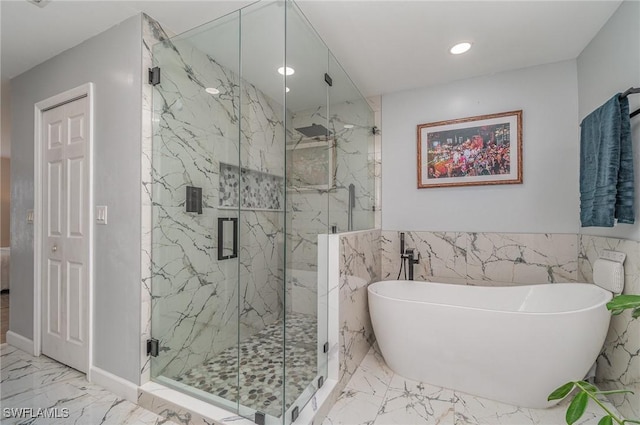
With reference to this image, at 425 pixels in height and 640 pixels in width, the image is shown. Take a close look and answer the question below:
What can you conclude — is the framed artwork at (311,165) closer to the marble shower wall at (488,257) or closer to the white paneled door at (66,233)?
the marble shower wall at (488,257)

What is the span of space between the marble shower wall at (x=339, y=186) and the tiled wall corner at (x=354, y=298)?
17cm

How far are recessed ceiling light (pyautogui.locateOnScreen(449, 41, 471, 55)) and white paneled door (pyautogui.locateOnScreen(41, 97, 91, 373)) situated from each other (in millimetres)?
2759

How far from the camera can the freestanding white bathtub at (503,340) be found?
171 cm

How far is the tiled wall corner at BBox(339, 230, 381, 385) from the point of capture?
2098mm

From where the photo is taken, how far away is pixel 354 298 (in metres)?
2.31

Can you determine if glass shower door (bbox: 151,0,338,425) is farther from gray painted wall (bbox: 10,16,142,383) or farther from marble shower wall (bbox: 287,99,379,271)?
gray painted wall (bbox: 10,16,142,383)

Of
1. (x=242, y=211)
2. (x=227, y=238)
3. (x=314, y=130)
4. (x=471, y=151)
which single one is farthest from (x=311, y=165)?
(x=471, y=151)

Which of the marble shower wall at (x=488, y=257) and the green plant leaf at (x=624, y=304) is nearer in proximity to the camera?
the green plant leaf at (x=624, y=304)

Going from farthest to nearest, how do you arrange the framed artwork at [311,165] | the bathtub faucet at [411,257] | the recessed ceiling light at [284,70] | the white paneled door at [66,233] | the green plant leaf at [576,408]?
1. the bathtub faucet at [411,257]
2. the white paneled door at [66,233]
3. the framed artwork at [311,165]
4. the recessed ceiling light at [284,70]
5. the green plant leaf at [576,408]

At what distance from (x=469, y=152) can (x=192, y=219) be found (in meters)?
2.46

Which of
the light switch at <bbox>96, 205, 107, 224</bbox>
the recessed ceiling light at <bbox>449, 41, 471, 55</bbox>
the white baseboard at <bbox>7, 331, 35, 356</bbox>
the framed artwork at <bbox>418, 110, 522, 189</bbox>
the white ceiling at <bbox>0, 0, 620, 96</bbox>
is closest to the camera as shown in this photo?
the white ceiling at <bbox>0, 0, 620, 96</bbox>

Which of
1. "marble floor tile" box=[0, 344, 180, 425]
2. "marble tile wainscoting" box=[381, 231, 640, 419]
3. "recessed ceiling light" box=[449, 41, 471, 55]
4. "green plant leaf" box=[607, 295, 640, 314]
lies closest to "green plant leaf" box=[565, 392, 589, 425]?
"green plant leaf" box=[607, 295, 640, 314]

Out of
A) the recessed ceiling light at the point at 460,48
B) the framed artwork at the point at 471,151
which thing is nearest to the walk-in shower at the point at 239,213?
the recessed ceiling light at the point at 460,48

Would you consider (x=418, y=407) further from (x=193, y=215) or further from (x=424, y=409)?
(x=193, y=215)
